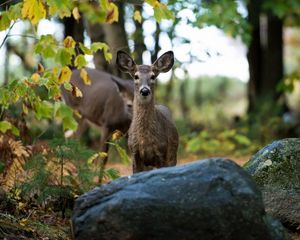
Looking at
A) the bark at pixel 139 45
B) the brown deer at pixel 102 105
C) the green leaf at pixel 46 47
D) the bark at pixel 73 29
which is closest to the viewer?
the green leaf at pixel 46 47

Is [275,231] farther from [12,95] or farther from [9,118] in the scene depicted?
[9,118]

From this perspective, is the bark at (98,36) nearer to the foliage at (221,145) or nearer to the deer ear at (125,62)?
the foliage at (221,145)

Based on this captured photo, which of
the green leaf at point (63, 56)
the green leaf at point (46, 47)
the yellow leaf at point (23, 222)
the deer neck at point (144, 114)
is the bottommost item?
the yellow leaf at point (23, 222)

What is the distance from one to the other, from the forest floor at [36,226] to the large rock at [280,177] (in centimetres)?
24

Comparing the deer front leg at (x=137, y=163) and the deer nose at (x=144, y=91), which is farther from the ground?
the deer nose at (x=144, y=91)

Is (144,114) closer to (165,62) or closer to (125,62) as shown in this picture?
(125,62)


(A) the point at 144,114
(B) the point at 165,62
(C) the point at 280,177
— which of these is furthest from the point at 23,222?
(B) the point at 165,62

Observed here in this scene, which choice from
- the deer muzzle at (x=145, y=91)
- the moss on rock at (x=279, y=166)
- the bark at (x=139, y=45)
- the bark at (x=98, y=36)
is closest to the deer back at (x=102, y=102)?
the bark at (x=98, y=36)

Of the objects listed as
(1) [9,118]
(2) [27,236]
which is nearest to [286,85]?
(1) [9,118]

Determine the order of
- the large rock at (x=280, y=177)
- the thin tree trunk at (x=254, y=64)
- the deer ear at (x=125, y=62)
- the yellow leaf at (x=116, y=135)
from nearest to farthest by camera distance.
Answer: the large rock at (x=280, y=177), the yellow leaf at (x=116, y=135), the deer ear at (x=125, y=62), the thin tree trunk at (x=254, y=64)

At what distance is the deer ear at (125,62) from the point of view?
8.55m

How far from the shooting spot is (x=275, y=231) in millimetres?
5633

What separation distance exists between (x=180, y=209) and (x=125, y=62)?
11.4 ft

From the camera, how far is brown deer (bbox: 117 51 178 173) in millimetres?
8031
